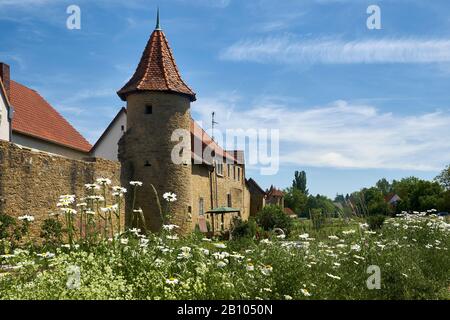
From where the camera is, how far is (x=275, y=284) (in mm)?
6992

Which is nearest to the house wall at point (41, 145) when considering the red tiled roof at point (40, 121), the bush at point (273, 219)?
the red tiled roof at point (40, 121)

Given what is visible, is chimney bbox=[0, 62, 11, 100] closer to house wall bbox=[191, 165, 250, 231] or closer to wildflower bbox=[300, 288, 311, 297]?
house wall bbox=[191, 165, 250, 231]

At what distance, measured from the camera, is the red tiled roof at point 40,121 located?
28.4 m

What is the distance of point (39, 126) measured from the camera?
2980 centimetres

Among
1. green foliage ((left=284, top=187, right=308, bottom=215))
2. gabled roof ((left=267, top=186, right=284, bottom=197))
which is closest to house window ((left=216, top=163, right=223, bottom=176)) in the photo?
gabled roof ((left=267, top=186, right=284, bottom=197))

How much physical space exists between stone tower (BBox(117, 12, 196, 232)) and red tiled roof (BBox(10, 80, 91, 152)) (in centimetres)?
688

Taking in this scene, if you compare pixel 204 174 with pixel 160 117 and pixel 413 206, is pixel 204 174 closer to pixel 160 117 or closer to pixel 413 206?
pixel 160 117

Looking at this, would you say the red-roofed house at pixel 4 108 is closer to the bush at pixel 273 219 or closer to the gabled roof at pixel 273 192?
the bush at pixel 273 219

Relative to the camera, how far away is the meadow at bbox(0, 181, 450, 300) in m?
6.66

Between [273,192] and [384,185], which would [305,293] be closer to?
[273,192]

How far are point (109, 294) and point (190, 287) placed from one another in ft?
3.54

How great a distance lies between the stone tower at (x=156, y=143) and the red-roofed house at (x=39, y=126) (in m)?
6.69

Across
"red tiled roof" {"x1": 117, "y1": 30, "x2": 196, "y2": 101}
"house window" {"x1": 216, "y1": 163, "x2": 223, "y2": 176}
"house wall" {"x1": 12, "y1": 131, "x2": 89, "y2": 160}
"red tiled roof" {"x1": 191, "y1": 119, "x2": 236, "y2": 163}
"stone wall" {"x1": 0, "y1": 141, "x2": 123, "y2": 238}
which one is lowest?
"stone wall" {"x1": 0, "y1": 141, "x2": 123, "y2": 238}

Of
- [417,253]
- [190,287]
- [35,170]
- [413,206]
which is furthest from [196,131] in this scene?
[413,206]
